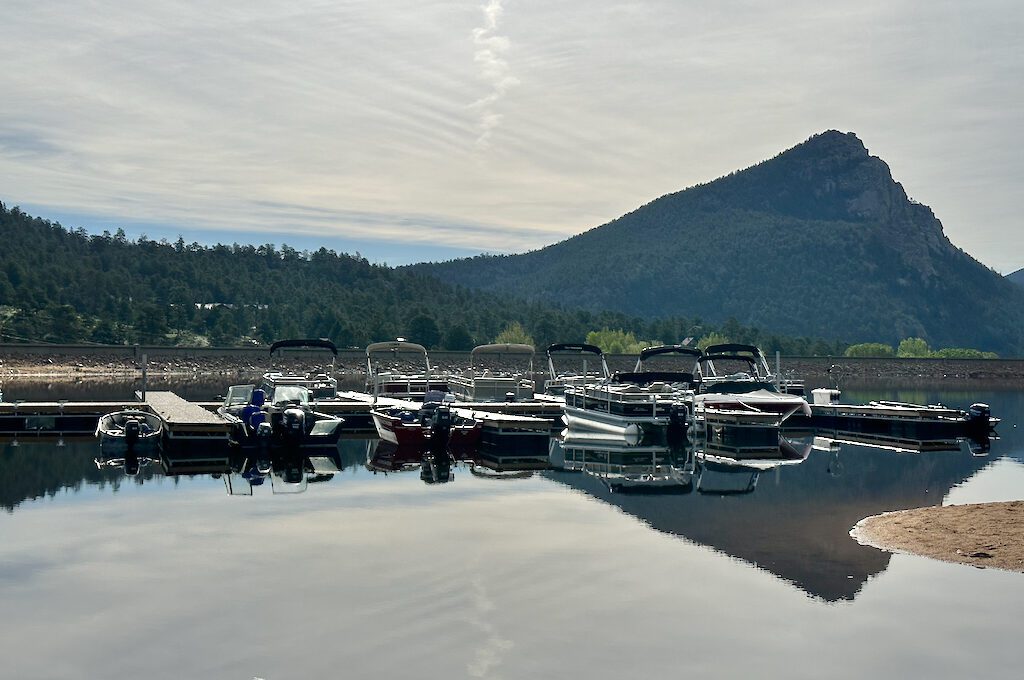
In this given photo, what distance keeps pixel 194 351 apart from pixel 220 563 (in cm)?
12069

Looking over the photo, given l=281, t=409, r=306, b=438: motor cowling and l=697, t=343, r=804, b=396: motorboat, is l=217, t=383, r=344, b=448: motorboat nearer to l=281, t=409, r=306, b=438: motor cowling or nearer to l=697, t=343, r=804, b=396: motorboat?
l=281, t=409, r=306, b=438: motor cowling

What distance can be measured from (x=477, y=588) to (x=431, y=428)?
2354 cm

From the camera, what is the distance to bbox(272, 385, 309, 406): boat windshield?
45906 mm

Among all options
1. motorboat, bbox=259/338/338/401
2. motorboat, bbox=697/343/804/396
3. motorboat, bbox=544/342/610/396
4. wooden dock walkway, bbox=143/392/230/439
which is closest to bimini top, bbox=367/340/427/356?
motorboat, bbox=259/338/338/401

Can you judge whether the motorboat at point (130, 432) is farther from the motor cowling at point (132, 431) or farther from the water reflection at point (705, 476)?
the water reflection at point (705, 476)

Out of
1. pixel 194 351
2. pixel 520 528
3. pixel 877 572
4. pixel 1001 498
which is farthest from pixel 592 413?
pixel 194 351

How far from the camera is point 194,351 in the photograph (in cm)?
13800

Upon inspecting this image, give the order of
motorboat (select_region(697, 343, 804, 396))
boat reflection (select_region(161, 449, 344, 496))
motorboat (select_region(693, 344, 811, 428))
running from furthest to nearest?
motorboat (select_region(697, 343, 804, 396)) < motorboat (select_region(693, 344, 811, 428)) < boat reflection (select_region(161, 449, 344, 496))

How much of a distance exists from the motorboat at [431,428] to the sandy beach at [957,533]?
19311mm

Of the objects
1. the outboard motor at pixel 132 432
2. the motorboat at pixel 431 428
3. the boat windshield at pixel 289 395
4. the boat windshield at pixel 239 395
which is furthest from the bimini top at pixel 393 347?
the outboard motor at pixel 132 432

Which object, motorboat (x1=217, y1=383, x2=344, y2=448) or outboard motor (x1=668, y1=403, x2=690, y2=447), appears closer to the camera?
motorboat (x1=217, y1=383, x2=344, y2=448)

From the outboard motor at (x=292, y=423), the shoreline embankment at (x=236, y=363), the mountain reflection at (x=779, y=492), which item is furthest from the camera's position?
the shoreline embankment at (x=236, y=363)

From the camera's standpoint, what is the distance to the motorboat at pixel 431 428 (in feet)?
143

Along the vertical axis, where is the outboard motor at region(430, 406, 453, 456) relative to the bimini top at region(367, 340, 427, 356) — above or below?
below
